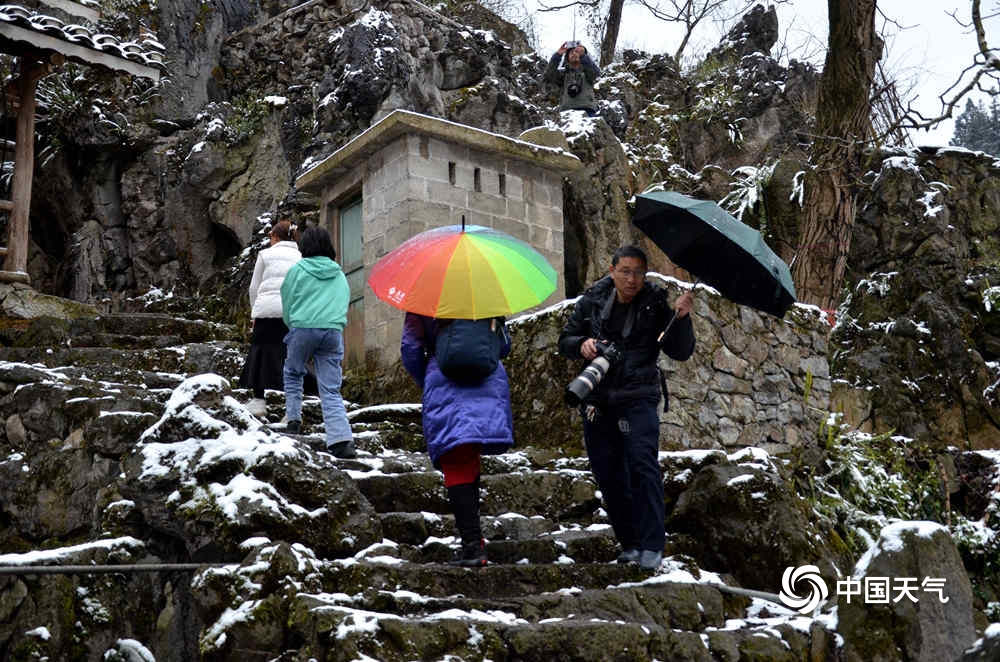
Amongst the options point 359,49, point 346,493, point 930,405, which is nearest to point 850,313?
point 930,405

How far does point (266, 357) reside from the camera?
7848 millimetres

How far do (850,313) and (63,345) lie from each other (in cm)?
1076

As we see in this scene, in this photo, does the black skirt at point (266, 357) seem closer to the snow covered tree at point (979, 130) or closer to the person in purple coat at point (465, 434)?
the person in purple coat at point (465, 434)

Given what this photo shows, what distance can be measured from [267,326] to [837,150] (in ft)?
18.2

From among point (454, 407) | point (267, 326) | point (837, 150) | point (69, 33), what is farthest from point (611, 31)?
point (454, 407)

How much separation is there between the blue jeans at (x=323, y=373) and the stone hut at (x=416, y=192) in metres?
2.11

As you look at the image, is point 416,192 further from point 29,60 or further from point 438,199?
point 29,60

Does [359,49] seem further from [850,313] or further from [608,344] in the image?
[608,344]

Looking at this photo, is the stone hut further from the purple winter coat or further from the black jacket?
the purple winter coat

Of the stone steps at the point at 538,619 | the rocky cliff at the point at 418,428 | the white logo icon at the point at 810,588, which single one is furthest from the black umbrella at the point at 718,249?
the stone steps at the point at 538,619

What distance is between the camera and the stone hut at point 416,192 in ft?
30.1

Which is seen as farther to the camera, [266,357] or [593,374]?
[266,357]

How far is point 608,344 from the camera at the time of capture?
5297 mm

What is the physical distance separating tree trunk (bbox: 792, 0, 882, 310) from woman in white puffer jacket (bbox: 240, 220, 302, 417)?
16.3 feet
